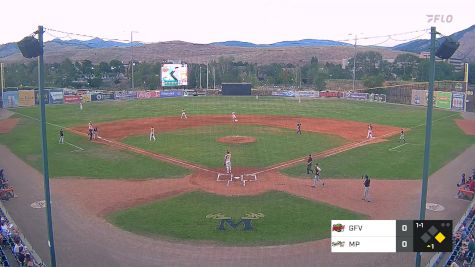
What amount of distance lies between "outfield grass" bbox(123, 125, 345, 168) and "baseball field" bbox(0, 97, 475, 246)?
9cm

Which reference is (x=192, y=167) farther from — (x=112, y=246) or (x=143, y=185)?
(x=112, y=246)

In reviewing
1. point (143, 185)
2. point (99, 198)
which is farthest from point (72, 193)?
point (143, 185)

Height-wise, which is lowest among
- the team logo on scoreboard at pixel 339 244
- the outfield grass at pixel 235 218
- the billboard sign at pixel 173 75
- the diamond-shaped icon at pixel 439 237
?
the outfield grass at pixel 235 218

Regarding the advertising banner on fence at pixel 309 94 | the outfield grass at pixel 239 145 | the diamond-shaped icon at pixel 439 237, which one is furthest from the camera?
A: the advertising banner on fence at pixel 309 94

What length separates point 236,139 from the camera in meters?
41.7

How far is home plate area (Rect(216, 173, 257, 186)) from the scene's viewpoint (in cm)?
2748

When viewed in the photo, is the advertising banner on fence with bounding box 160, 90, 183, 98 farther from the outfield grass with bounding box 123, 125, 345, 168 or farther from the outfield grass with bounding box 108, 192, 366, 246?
the outfield grass with bounding box 108, 192, 366, 246

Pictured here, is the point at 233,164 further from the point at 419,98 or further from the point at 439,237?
the point at 419,98

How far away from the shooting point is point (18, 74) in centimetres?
11569

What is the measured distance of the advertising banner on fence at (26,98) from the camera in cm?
7075

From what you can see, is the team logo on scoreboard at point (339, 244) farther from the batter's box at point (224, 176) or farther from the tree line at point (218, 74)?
the tree line at point (218, 74)

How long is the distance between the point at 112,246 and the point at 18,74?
110964 millimetres

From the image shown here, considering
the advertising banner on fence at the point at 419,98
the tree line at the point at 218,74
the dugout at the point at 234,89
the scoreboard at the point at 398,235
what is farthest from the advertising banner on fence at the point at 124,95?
the scoreboard at the point at 398,235

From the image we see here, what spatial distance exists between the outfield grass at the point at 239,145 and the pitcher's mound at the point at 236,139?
61 cm
